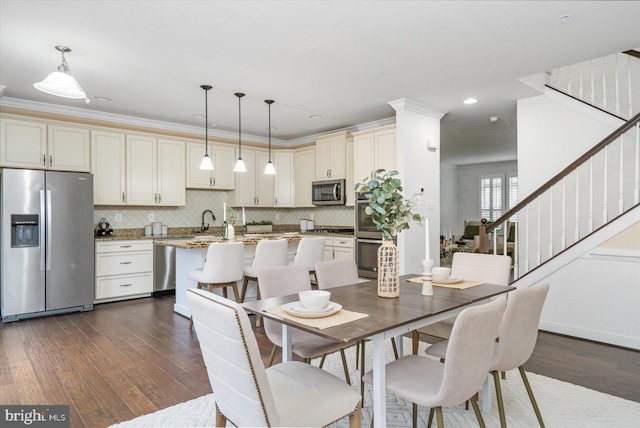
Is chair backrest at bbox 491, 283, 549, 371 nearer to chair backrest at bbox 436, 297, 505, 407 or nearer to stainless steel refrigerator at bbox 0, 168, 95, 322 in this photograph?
chair backrest at bbox 436, 297, 505, 407

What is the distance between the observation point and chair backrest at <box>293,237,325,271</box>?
4195 mm

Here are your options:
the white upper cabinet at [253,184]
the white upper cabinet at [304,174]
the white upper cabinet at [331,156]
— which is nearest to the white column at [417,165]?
the white upper cabinet at [331,156]

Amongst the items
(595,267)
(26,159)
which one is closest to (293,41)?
(595,267)

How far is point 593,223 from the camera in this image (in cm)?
410

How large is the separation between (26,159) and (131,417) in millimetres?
3930

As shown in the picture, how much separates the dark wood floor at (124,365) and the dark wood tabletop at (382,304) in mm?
1102

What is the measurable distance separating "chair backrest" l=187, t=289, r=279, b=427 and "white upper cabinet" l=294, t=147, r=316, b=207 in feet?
17.0

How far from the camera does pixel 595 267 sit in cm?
352

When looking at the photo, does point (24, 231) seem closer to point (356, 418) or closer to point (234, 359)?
point (234, 359)

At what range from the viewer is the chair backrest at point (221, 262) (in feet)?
12.4

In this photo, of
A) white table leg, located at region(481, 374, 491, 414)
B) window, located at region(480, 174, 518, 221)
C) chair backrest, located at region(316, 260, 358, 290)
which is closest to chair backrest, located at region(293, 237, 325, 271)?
chair backrest, located at region(316, 260, 358, 290)

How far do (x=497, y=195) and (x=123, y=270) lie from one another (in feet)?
32.8

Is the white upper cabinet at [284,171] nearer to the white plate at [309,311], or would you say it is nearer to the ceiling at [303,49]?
the ceiling at [303,49]

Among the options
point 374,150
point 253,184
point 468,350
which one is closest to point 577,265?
point 374,150
